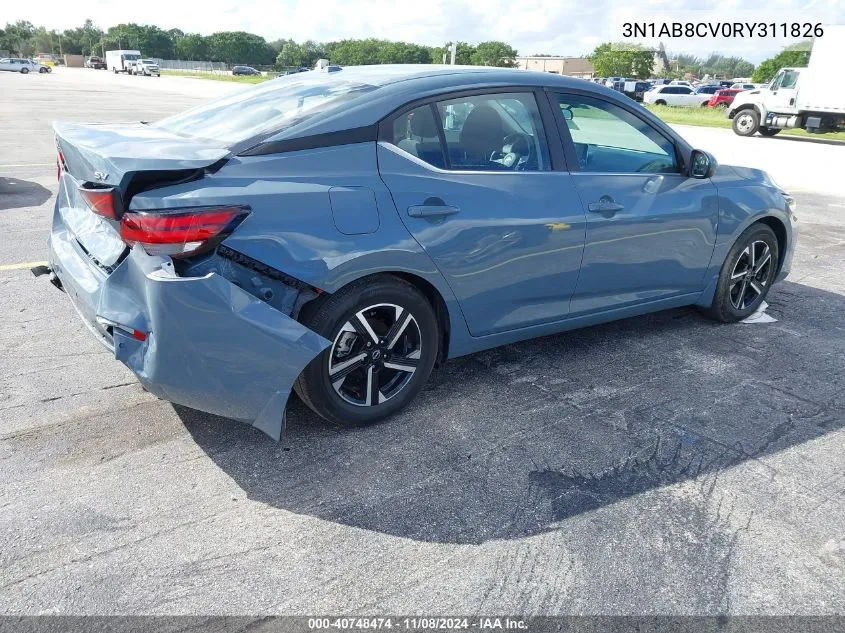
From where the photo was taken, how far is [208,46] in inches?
5389

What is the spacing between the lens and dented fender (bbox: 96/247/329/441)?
274cm

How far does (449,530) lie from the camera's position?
2.72 meters

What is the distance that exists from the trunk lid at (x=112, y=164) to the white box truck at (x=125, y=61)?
265 feet

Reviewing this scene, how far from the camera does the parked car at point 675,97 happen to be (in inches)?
1893

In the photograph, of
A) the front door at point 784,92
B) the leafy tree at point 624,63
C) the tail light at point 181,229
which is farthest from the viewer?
the leafy tree at point 624,63

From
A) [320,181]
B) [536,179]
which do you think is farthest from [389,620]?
[536,179]

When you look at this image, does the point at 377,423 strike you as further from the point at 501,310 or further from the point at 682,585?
the point at 682,585

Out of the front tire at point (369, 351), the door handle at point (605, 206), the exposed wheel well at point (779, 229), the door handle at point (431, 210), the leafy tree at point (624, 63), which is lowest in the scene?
the front tire at point (369, 351)

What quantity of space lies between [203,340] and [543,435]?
5.40 ft

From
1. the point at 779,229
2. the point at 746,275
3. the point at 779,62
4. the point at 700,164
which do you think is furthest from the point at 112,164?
the point at 779,62

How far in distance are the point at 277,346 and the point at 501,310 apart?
1.31 metres

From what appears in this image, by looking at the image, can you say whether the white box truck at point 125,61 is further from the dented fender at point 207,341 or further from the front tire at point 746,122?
the dented fender at point 207,341

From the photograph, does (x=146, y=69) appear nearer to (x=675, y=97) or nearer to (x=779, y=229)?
(x=675, y=97)

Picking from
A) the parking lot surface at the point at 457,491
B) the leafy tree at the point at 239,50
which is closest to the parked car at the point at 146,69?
the leafy tree at the point at 239,50
